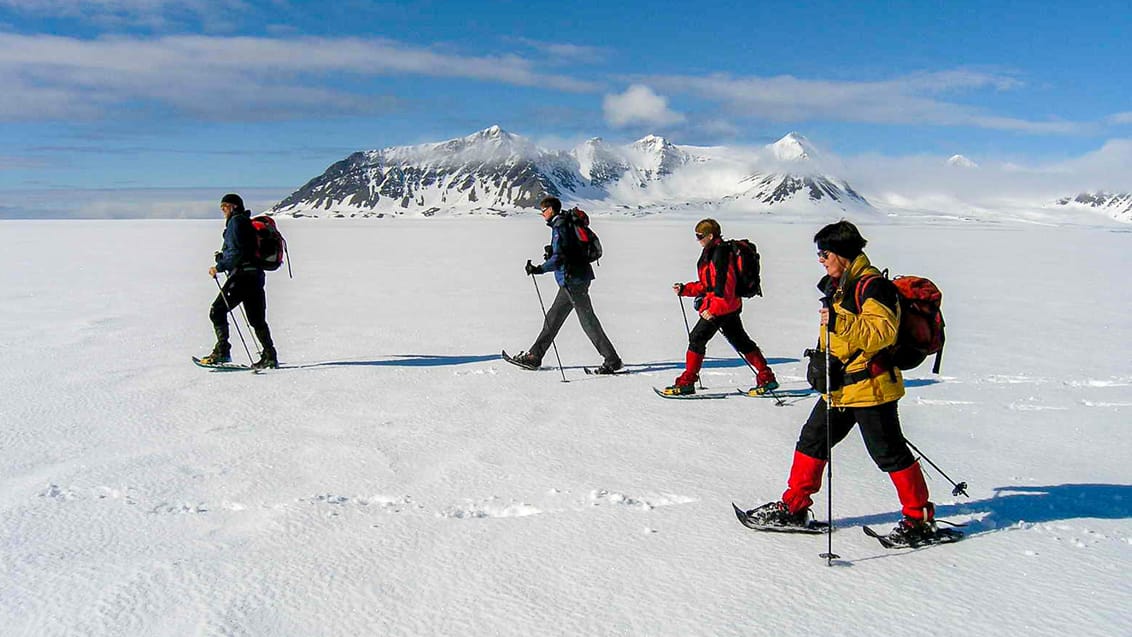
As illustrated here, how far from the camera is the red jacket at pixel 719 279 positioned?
6.93 metres

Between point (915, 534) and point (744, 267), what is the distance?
3347mm

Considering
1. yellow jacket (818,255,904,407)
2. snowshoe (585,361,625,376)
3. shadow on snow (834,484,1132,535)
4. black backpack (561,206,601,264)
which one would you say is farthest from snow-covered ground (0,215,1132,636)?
A: black backpack (561,206,601,264)

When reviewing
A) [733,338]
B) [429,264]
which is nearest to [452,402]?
[733,338]

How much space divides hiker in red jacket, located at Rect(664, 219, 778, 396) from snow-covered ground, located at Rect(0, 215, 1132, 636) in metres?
0.33

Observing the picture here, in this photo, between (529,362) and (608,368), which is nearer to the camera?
(608,368)

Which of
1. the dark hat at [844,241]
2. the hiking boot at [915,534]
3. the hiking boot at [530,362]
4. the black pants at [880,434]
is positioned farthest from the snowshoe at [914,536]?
the hiking boot at [530,362]

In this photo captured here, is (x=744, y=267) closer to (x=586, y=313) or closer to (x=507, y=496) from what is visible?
(x=586, y=313)

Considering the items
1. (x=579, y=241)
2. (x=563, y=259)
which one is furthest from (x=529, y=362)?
(x=579, y=241)

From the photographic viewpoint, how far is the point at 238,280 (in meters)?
8.01

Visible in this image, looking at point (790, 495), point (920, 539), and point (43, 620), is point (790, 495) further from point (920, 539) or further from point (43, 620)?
point (43, 620)

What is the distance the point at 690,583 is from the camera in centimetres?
354

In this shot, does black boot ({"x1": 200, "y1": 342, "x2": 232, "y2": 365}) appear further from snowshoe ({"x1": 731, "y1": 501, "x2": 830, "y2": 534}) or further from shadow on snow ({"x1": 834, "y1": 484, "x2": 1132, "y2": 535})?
shadow on snow ({"x1": 834, "y1": 484, "x2": 1132, "y2": 535})

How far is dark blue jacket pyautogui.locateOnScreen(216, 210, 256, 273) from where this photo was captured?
786cm

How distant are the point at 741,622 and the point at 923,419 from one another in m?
4.06
